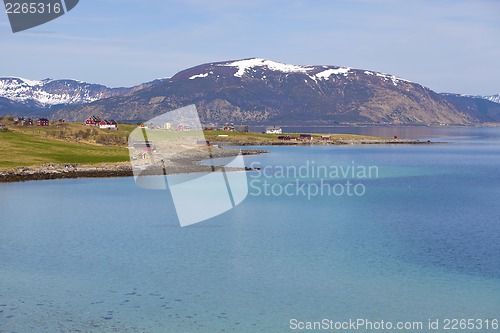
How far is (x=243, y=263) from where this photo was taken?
3800 cm

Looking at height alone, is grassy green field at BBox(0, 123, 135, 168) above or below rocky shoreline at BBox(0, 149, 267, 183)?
above

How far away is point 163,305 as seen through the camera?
29.3 metres

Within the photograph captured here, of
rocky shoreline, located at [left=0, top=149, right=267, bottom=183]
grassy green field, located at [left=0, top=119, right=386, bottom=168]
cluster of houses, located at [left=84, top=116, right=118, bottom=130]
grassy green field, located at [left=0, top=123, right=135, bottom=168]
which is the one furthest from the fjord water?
cluster of houses, located at [left=84, top=116, right=118, bottom=130]

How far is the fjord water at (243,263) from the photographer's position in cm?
2823

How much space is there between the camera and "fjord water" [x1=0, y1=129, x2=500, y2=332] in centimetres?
2823

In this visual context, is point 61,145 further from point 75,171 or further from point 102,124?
point 102,124

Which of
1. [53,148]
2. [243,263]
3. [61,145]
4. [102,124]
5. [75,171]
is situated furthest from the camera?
[102,124]

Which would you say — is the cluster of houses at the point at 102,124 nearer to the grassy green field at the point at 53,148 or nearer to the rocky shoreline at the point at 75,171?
the grassy green field at the point at 53,148

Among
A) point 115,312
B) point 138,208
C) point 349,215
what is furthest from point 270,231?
point 115,312

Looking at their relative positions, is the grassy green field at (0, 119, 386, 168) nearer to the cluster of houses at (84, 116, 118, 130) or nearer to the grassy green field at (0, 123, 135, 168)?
the grassy green field at (0, 123, 135, 168)

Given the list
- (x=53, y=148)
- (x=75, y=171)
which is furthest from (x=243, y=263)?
(x=53, y=148)

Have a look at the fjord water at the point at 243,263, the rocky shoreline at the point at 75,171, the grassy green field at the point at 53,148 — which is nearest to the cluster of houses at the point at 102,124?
the grassy green field at the point at 53,148

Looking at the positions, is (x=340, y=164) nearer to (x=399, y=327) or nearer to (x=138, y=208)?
(x=138, y=208)

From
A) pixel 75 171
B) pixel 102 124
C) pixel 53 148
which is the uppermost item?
pixel 102 124
